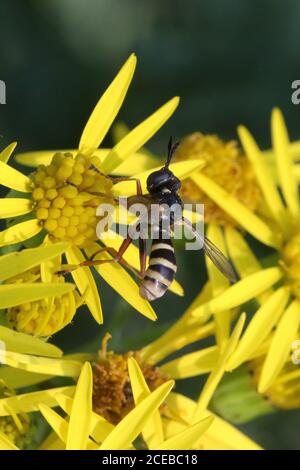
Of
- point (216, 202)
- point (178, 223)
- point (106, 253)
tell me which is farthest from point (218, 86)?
point (106, 253)

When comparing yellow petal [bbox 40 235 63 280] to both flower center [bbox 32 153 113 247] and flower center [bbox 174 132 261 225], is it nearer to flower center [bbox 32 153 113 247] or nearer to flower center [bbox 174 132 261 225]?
flower center [bbox 32 153 113 247]

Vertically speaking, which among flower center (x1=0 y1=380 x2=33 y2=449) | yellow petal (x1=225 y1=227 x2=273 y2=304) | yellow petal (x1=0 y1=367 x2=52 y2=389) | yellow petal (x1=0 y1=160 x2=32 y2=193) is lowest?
flower center (x1=0 y1=380 x2=33 y2=449)

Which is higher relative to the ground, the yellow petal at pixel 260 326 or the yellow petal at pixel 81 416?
the yellow petal at pixel 260 326

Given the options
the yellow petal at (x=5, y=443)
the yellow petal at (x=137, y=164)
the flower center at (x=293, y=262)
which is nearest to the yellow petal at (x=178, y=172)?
the yellow petal at (x=137, y=164)

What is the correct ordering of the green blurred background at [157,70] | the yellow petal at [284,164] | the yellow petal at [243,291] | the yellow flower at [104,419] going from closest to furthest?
the yellow flower at [104,419]
the yellow petal at [243,291]
the yellow petal at [284,164]
the green blurred background at [157,70]

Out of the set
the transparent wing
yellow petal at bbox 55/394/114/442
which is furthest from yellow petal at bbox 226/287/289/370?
yellow petal at bbox 55/394/114/442

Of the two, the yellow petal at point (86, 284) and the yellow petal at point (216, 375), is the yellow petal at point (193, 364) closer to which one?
the yellow petal at point (216, 375)

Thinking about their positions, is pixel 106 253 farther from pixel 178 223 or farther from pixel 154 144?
pixel 154 144

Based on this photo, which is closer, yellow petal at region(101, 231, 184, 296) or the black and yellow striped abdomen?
the black and yellow striped abdomen
